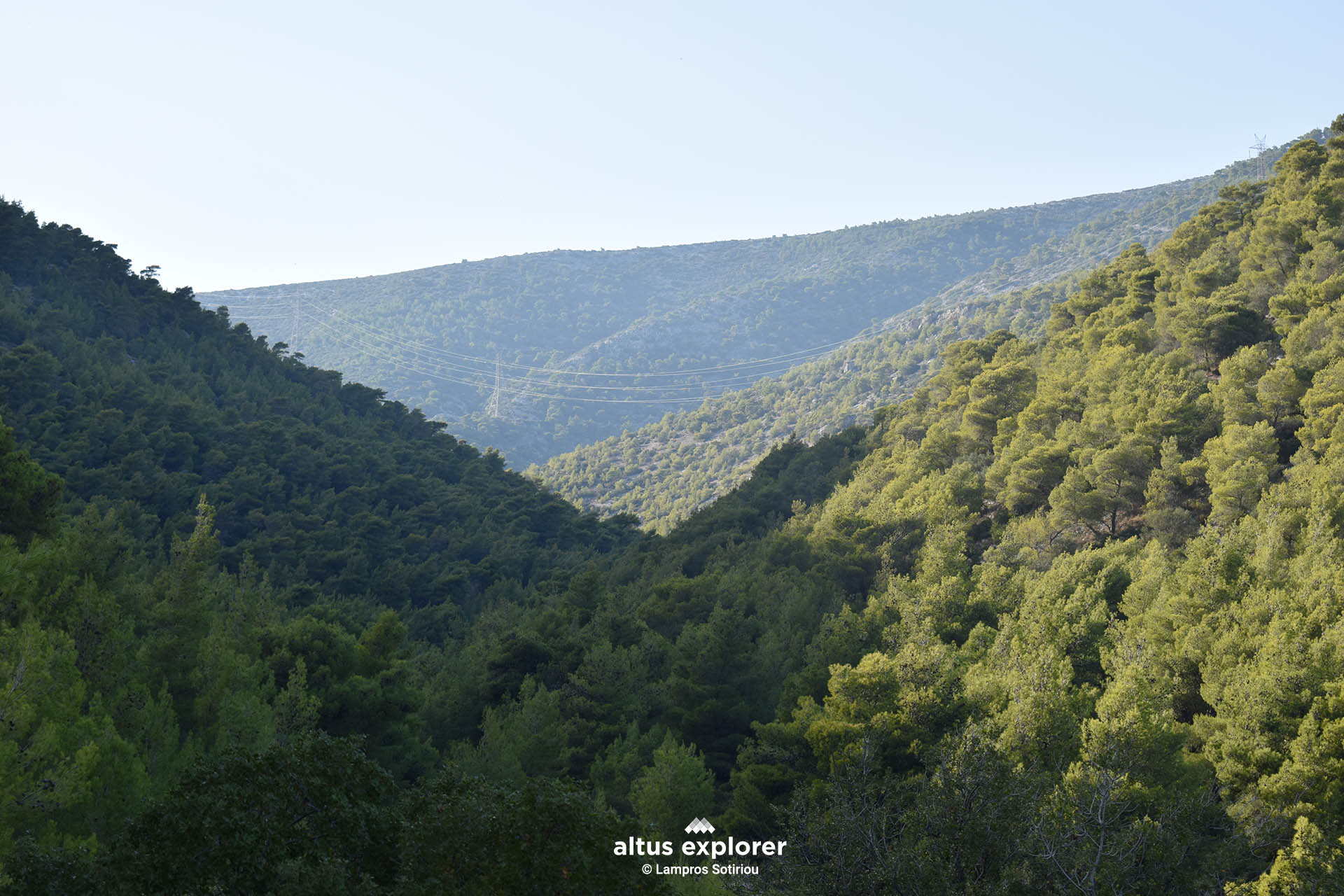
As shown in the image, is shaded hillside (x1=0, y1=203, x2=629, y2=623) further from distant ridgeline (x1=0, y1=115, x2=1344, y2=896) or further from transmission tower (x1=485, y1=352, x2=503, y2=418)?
transmission tower (x1=485, y1=352, x2=503, y2=418)

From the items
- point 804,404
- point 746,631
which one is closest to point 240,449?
point 746,631

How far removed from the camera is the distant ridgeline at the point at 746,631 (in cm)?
1184

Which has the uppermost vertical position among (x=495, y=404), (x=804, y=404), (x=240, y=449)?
(x=495, y=404)

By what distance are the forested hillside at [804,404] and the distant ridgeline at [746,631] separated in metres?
48.1

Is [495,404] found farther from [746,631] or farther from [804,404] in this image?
[746,631]

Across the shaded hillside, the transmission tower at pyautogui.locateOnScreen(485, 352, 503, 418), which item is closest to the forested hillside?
the shaded hillside

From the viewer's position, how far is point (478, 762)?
21.4 m

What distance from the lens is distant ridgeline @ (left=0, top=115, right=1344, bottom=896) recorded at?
38.8 ft

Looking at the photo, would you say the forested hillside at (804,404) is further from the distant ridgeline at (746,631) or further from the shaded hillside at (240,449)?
the distant ridgeline at (746,631)

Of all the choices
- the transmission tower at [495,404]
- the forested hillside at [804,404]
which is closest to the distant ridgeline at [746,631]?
the forested hillside at [804,404]

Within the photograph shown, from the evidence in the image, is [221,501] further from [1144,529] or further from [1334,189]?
[1334,189]

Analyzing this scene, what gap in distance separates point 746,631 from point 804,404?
9676 cm

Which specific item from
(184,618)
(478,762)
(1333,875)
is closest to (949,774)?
(1333,875)

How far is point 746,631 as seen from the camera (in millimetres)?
30312
